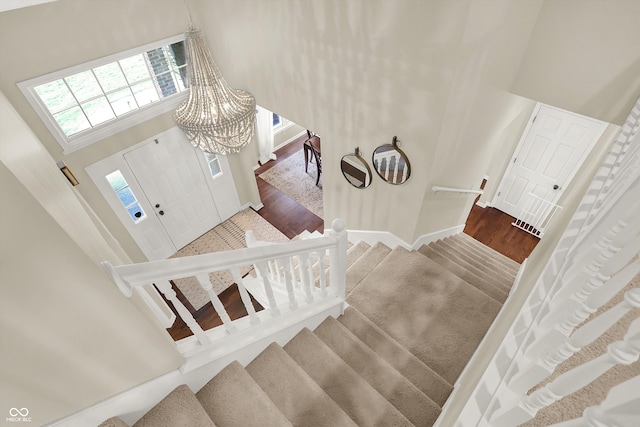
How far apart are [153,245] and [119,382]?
4.00 meters

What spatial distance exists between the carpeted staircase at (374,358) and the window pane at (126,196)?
305 cm

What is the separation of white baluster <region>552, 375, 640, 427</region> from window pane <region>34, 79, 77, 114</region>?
14.7ft

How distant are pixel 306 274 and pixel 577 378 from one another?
1740 millimetres

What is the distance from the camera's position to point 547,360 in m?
0.75

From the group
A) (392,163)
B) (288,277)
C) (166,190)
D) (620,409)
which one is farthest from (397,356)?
(166,190)

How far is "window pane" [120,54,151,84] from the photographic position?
381cm

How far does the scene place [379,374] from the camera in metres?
2.33

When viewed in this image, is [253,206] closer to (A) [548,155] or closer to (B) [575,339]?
(A) [548,155]

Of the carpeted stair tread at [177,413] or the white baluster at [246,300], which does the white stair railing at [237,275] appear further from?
the carpeted stair tread at [177,413]

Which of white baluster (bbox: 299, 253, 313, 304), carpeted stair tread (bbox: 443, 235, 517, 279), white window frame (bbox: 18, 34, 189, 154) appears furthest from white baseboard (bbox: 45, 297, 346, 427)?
white window frame (bbox: 18, 34, 189, 154)

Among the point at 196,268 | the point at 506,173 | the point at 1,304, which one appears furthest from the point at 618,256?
the point at 506,173

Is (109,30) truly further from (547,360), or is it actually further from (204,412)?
(547,360)

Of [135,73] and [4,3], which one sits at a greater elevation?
[4,3]

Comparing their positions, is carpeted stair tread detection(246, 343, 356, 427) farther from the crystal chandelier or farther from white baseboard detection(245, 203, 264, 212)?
white baseboard detection(245, 203, 264, 212)
